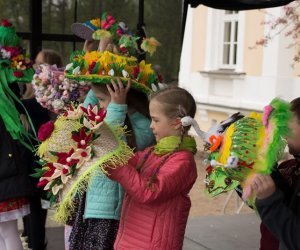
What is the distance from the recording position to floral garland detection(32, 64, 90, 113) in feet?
12.4

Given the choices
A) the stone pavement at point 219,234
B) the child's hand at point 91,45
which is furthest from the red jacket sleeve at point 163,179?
the stone pavement at point 219,234

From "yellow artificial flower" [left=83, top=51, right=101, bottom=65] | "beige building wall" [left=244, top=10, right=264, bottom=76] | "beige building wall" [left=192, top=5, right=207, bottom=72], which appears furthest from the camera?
"beige building wall" [left=192, top=5, right=207, bottom=72]

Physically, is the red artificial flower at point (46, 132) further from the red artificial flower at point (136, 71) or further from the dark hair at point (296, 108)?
the dark hair at point (296, 108)

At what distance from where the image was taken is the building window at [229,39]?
13.5m

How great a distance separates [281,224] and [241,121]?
0.38m

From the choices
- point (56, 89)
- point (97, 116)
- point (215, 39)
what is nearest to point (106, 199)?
point (97, 116)

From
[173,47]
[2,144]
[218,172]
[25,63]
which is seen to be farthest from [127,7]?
[218,172]

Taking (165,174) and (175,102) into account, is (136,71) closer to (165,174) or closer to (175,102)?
(175,102)

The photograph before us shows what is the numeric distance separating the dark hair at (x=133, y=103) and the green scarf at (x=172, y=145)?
1.19ft

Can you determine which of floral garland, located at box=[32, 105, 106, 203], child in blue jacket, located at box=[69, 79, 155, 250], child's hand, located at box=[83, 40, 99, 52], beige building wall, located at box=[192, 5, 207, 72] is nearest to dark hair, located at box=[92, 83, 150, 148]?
child in blue jacket, located at box=[69, 79, 155, 250]

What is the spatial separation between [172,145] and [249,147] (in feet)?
2.31

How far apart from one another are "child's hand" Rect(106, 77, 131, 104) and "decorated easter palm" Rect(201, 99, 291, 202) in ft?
2.81

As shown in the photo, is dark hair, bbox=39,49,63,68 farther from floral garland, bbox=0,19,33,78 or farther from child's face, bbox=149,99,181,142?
child's face, bbox=149,99,181,142

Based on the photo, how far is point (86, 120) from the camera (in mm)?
2297
